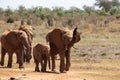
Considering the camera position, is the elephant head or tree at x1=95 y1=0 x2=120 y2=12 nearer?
the elephant head

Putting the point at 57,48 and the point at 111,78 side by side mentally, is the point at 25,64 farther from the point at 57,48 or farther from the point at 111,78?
the point at 111,78

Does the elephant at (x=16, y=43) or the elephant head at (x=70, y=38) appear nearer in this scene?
the elephant head at (x=70, y=38)

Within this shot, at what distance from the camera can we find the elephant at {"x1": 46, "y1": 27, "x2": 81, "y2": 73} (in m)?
18.1

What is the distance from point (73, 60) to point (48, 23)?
28536mm

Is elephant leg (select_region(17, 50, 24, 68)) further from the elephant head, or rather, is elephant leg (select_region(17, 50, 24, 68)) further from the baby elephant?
the elephant head

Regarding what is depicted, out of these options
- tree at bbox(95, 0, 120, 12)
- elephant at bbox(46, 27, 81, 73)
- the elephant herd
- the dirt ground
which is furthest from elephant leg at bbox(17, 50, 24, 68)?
tree at bbox(95, 0, 120, 12)

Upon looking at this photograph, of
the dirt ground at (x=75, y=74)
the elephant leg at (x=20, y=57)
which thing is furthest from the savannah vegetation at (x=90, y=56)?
the elephant leg at (x=20, y=57)

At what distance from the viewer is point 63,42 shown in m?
18.5

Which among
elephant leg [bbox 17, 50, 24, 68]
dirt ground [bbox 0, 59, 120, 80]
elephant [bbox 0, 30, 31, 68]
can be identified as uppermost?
elephant [bbox 0, 30, 31, 68]

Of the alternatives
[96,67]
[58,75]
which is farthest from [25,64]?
[58,75]

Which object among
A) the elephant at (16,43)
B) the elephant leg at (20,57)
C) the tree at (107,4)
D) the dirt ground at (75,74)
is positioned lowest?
the dirt ground at (75,74)

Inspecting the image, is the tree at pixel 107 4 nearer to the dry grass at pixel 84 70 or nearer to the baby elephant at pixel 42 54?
the dry grass at pixel 84 70

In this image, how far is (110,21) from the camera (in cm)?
5444

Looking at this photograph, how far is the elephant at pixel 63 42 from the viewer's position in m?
18.1
